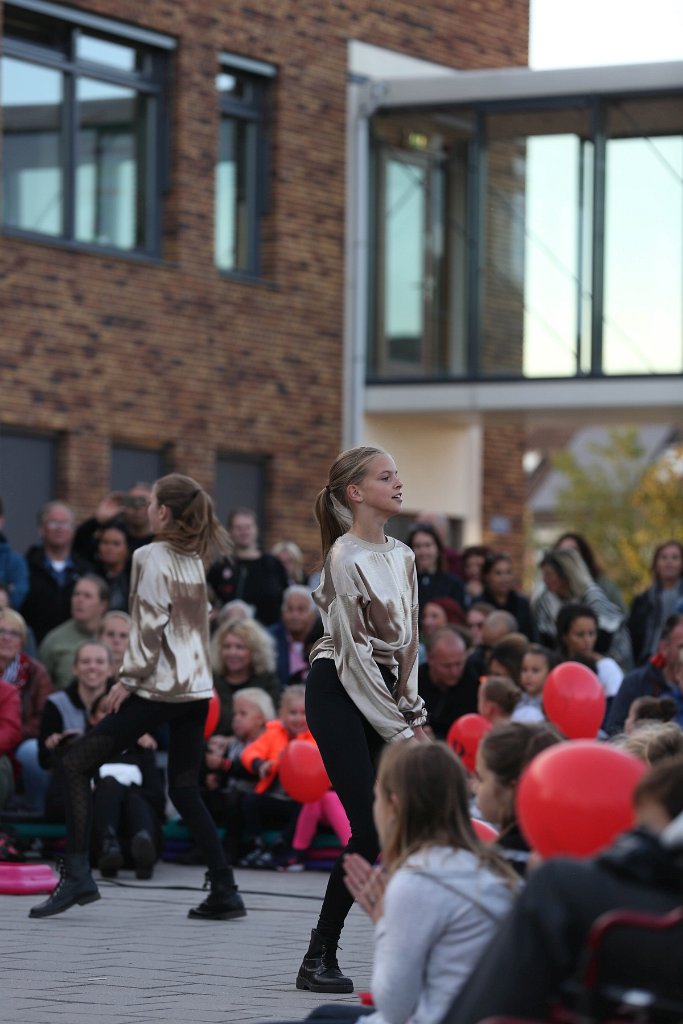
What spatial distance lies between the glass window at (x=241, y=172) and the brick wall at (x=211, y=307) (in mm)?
194

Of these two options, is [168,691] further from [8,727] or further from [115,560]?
[115,560]

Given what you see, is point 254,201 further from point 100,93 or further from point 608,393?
point 608,393

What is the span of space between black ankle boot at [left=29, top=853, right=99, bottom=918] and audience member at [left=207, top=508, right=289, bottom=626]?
6110 millimetres

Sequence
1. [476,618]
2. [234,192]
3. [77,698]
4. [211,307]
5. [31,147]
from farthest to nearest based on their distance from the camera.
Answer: [234,192] < [211,307] < [31,147] < [476,618] < [77,698]

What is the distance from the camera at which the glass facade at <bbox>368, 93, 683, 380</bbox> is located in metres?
22.6

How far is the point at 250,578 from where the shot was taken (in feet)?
50.8

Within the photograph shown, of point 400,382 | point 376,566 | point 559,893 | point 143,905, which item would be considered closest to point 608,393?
point 400,382

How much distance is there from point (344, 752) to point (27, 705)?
5.99m

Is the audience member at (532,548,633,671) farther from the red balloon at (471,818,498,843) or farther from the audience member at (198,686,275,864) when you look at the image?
the red balloon at (471,818,498,843)

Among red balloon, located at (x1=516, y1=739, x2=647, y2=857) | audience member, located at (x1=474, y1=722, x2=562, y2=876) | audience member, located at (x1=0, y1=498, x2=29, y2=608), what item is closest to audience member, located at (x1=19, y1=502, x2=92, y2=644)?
audience member, located at (x1=0, y1=498, x2=29, y2=608)

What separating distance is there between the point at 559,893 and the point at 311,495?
19.4m

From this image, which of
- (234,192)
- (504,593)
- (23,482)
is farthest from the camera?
(234,192)

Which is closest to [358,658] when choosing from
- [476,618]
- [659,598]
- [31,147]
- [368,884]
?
[368,884]

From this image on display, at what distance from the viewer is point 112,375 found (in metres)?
20.6
